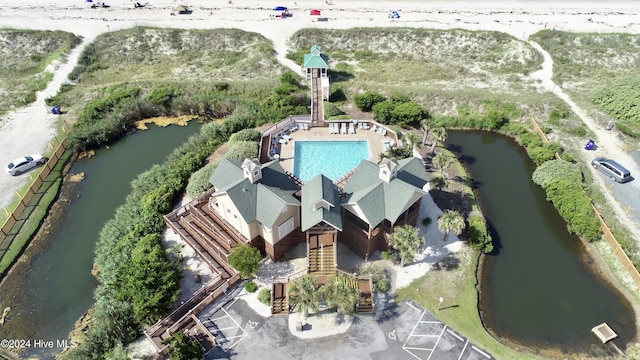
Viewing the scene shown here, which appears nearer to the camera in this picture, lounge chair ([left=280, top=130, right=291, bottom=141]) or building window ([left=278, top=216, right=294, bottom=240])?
building window ([left=278, top=216, right=294, bottom=240])

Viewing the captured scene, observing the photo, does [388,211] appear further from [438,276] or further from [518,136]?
[518,136]

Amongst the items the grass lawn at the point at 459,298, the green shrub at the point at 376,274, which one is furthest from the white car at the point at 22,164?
the grass lawn at the point at 459,298

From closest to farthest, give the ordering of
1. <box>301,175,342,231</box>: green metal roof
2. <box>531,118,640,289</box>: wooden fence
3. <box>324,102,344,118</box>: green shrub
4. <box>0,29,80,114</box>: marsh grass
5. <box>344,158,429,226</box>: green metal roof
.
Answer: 1. <box>301,175,342,231</box>: green metal roof
2. <box>344,158,429,226</box>: green metal roof
3. <box>531,118,640,289</box>: wooden fence
4. <box>324,102,344,118</box>: green shrub
5. <box>0,29,80,114</box>: marsh grass

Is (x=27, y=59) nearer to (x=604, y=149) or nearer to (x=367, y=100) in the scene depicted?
(x=367, y=100)

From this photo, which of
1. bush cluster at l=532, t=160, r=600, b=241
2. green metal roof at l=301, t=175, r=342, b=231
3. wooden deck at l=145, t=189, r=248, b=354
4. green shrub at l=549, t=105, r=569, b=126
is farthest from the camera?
green shrub at l=549, t=105, r=569, b=126

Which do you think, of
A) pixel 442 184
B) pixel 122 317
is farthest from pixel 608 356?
pixel 122 317

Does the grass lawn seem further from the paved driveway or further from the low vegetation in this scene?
the low vegetation

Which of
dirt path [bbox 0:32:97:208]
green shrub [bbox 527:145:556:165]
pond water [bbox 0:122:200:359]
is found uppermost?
green shrub [bbox 527:145:556:165]

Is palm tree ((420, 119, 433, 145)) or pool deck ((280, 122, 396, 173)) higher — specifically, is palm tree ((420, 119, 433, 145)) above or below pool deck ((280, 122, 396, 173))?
above

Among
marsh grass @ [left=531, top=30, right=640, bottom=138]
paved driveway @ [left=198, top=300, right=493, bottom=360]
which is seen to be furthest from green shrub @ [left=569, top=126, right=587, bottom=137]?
paved driveway @ [left=198, top=300, right=493, bottom=360]
